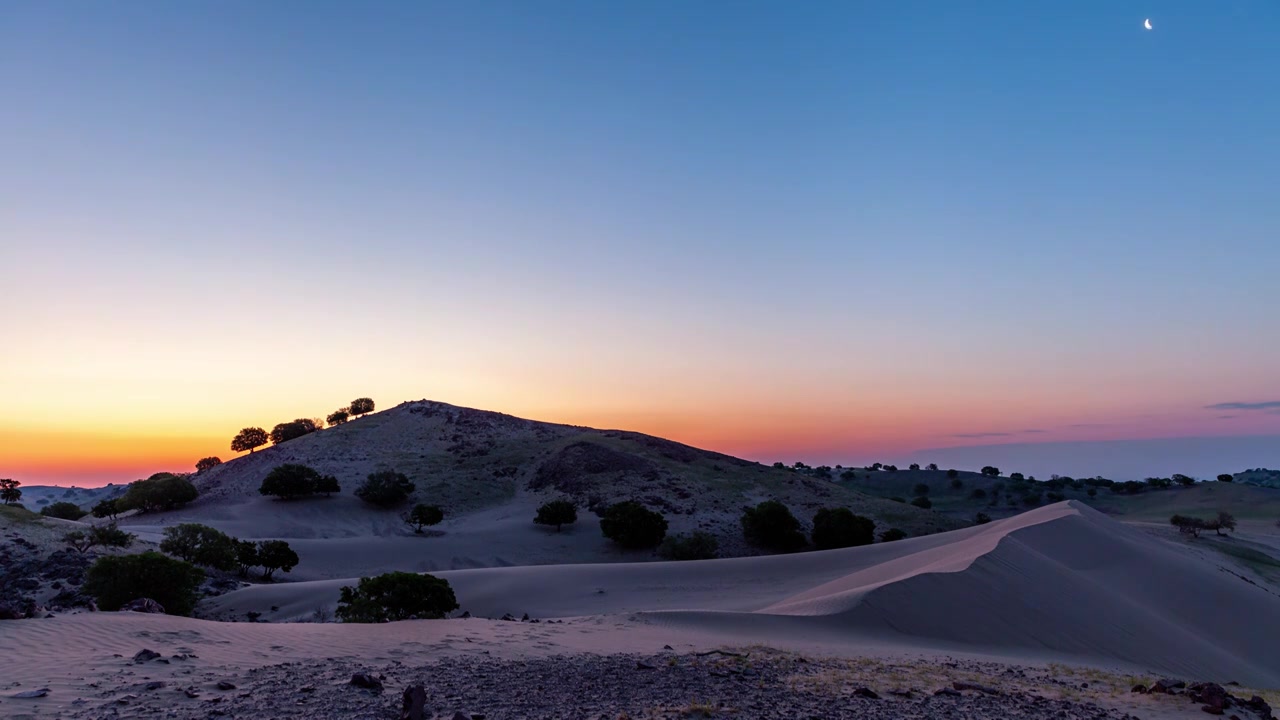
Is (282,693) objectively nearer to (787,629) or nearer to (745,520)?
(787,629)

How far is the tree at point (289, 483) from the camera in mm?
48906

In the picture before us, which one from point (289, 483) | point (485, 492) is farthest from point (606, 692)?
point (485, 492)

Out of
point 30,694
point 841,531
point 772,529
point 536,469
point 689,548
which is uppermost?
point 536,469

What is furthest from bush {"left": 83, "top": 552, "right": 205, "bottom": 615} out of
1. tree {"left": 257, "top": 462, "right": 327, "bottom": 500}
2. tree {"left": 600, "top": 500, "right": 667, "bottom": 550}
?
tree {"left": 257, "top": 462, "right": 327, "bottom": 500}

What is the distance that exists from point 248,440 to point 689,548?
48792 millimetres

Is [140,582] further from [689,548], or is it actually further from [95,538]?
[689,548]

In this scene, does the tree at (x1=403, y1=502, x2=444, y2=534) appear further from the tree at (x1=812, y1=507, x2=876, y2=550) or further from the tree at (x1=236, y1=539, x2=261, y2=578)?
the tree at (x1=812, y1=507, x2=876, y2=550)

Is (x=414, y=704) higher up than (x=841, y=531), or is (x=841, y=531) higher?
(x=414, y=704)

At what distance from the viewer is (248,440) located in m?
68.5

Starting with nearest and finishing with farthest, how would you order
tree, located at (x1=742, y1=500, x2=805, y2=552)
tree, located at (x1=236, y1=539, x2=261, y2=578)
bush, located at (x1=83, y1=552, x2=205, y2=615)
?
1. bush, located at (x1=83, y1=552, x2=205, y2=615)
2. tree, located at (x1=236, y1=539, x2=261, y2=578)
3. tree, located at (x1=742, y1=500, x2=805, y2=552)

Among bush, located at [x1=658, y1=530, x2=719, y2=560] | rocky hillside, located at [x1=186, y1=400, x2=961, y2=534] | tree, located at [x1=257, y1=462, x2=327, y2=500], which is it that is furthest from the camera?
rocky hillside, located at [x1=186, y1=400, x2=961, y2=534]

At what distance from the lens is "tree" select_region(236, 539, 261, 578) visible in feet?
96.8

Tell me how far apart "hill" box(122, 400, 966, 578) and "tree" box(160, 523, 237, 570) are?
273 inches

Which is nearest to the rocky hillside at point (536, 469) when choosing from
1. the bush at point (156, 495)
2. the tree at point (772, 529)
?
the bush at point (156, 495)
